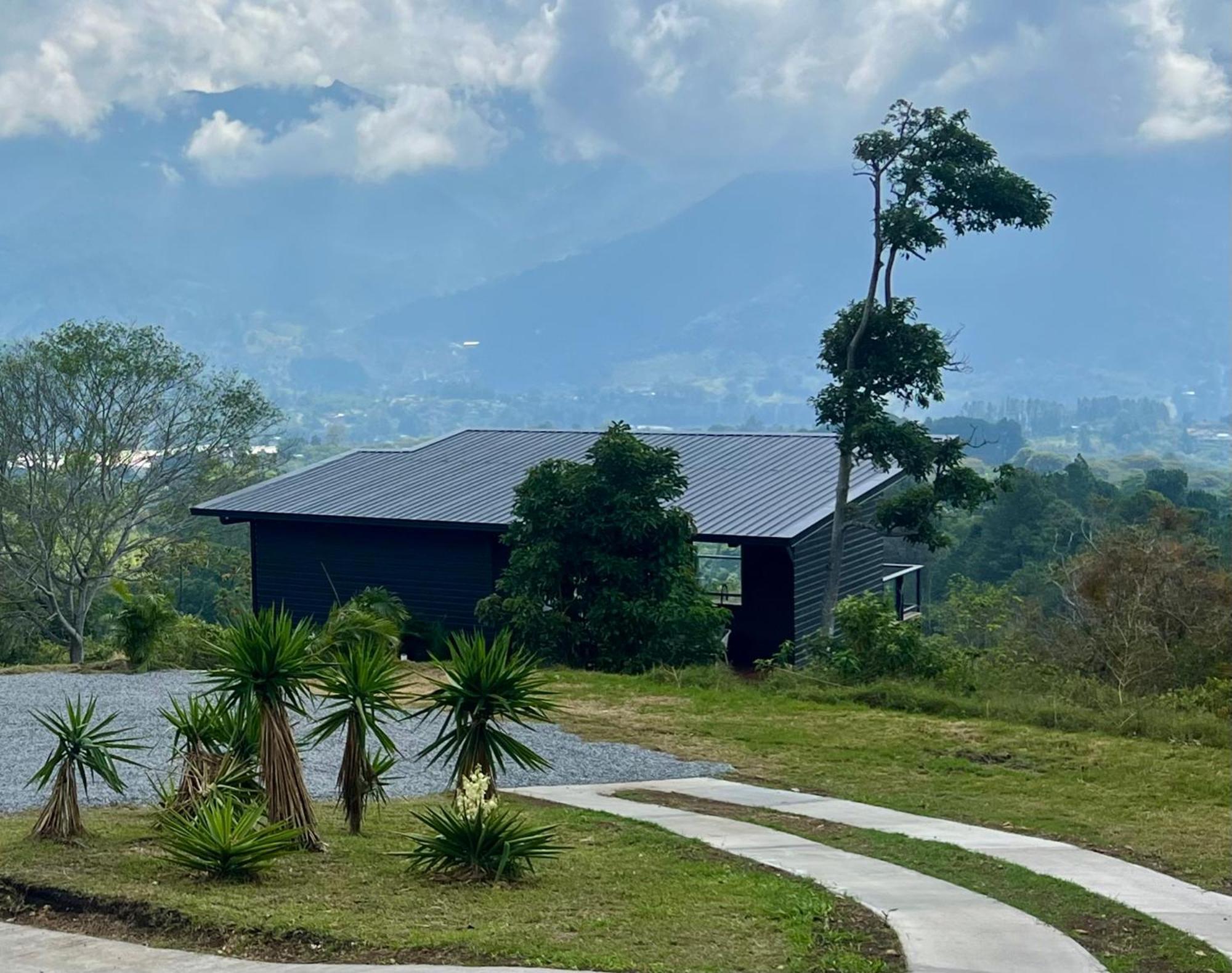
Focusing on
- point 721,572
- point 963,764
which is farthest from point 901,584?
point 963,764

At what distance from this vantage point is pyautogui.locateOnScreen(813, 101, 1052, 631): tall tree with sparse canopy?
22.4 metres

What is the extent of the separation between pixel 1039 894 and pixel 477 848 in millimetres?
3209

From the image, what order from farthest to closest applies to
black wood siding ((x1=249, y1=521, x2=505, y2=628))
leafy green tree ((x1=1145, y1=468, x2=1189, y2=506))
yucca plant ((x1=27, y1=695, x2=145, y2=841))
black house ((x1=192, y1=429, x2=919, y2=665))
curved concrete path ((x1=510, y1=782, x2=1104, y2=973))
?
leafy green tree ((x1=1145, y1=468, x2=1189, y2=506)), black wood siding ((x1=249, y1=521, x2=505, y2=628)), black house ((x1=192, y1=429, x2=919, y2=665)), yucca plant ((x1=27, y1=695, x2=145, y2=841)), curved concrete path ((x1=510, y1=782, x2=1104, y2=973))

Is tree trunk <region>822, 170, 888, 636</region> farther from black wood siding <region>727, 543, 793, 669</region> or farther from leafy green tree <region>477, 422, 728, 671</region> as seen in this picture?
leafy green tree <region>477, 422, 728, 671</region>

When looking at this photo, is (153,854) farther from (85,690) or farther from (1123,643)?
(1123,643)

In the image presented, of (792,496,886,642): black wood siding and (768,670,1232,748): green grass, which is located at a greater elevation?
(792,496,886,642): black wood siding

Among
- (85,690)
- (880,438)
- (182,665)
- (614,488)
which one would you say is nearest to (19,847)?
(85,690)

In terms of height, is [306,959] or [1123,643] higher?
[1123,643]

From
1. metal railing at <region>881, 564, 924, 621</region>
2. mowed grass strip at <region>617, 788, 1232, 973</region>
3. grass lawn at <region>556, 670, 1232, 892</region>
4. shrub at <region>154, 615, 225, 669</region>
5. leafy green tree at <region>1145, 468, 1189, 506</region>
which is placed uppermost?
leafy green tree at <region>1145, 468, 1189, 506</region>

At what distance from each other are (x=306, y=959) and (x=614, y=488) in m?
14.1

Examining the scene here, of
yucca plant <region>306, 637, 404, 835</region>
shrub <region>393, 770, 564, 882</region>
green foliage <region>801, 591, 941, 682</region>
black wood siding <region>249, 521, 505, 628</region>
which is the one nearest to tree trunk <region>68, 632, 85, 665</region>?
black wood siding <region>249, 521, 505, 628</region>

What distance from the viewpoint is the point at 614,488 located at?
811 inches

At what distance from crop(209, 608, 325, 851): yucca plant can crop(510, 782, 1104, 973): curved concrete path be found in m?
2.62

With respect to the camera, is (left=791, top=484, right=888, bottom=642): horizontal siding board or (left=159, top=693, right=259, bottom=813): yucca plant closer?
(left=159, top=693, right=259, bottom=813): yucca plant
